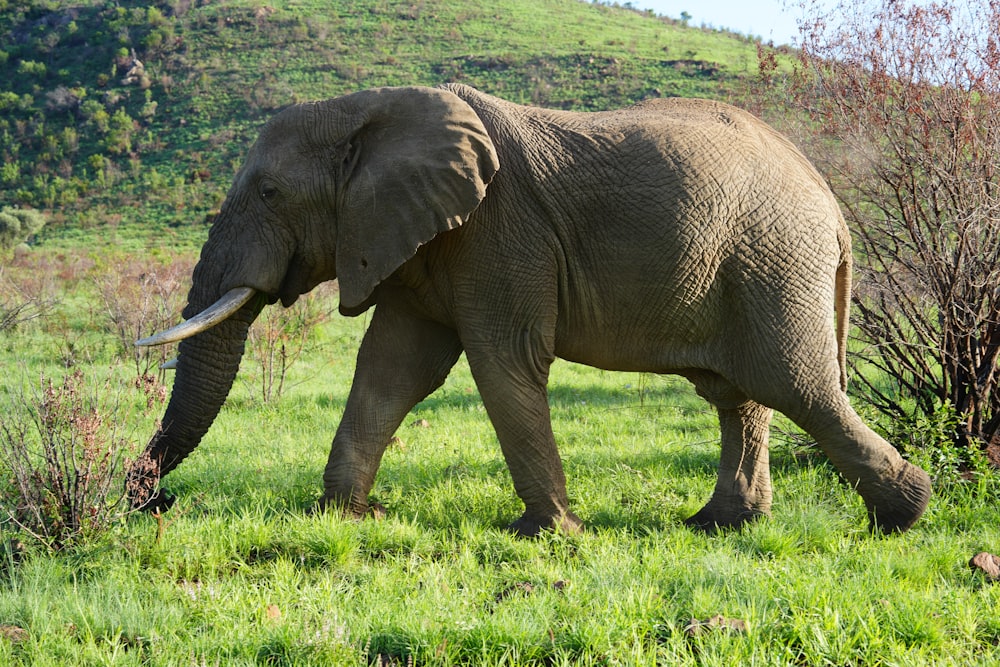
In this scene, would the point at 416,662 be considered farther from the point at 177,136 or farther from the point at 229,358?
the point at 177,136

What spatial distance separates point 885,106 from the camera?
21.6ft

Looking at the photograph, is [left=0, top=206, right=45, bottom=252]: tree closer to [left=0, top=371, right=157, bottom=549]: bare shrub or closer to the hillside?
the hillside

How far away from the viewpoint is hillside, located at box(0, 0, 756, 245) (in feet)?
154

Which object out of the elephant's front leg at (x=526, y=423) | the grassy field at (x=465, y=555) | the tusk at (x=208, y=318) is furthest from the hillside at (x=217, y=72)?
the elephant's front leg at (x=526, y=423)

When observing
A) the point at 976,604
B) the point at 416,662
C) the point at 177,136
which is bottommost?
the point at 177,136

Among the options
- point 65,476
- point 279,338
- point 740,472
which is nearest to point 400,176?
point 65,476

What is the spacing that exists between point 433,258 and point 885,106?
357 cm

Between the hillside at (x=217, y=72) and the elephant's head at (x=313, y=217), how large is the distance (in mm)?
33008

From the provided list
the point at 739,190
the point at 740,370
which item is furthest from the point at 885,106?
the point at 740,370

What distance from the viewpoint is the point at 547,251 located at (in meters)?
5.07

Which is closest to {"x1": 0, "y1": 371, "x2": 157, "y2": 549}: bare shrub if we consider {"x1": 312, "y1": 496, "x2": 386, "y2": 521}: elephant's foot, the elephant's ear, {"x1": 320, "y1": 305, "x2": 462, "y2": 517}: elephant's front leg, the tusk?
the tusk

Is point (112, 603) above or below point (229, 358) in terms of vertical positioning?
below

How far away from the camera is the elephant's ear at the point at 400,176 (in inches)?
191

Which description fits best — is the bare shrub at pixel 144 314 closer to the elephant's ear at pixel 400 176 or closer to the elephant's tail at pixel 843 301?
the elephant's ear at pixel 400 176
